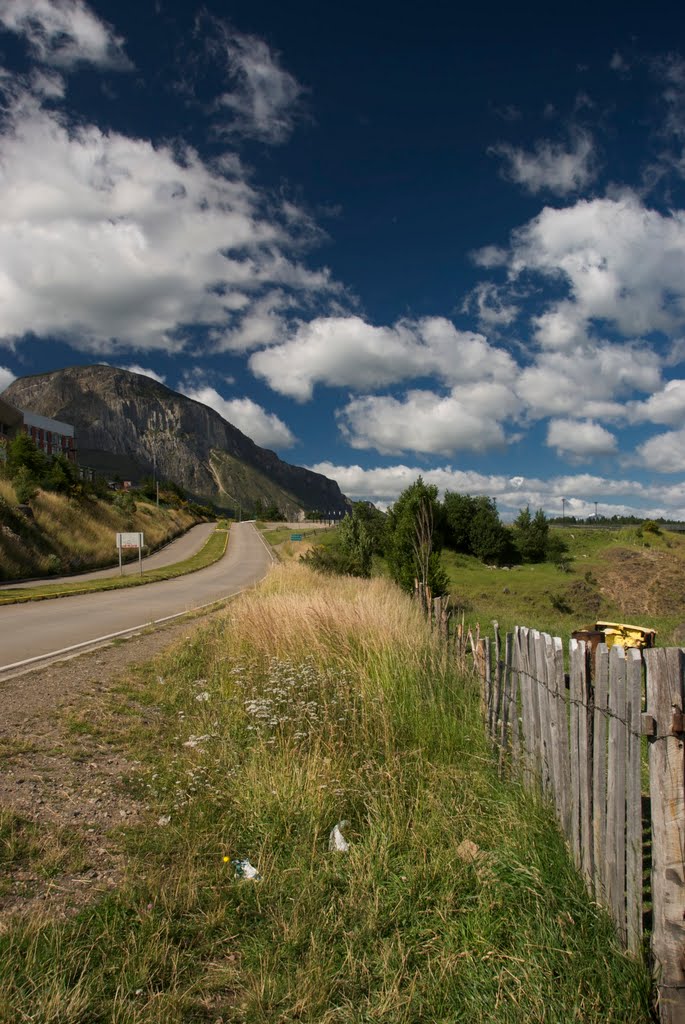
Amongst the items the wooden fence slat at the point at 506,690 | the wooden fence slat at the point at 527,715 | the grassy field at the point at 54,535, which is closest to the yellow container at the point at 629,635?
the wooden fence slat at the point at 506,690

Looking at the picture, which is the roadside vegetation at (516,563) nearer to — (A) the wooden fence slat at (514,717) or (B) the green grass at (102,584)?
(A) the wooden fence slat at (514,717)

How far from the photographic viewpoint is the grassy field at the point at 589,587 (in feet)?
83.1

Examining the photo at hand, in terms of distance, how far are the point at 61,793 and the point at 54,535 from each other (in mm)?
28467

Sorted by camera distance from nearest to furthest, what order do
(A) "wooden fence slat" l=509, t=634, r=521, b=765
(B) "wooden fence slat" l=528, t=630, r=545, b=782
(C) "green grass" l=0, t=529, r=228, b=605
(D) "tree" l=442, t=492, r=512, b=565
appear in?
(B) "wooden fence slat" l=528, t=630, r=545, b=782 → (A) "wooden fence slat" l=509, t=634, r=521, b=765 → (C) "green grass" l=0, t=529, r=228, b=605 → (D) "tree" l=442, t=492, r=512, b=565

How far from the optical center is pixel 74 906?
3023mm

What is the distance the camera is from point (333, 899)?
3.13 m

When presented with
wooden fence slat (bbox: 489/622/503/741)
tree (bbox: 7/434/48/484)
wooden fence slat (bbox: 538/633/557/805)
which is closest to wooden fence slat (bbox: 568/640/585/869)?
wooden fence slat (bbox: 538/633/557/805)

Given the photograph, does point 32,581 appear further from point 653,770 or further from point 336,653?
point 653,770

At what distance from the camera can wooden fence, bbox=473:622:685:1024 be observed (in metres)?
2.34

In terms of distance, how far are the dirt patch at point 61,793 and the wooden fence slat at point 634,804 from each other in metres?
2.69

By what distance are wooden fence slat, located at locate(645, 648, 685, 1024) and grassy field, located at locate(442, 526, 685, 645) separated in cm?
1577

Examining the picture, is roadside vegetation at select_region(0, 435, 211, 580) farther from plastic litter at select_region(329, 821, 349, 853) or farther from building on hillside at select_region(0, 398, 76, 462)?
building on hillside at select_region(0, 398, 76, 462)

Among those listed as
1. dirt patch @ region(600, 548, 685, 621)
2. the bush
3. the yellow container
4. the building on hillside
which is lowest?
dirt patch @ region(600, 548, 685, 621)

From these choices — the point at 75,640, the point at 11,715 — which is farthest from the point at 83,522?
A: the point at 11,715
